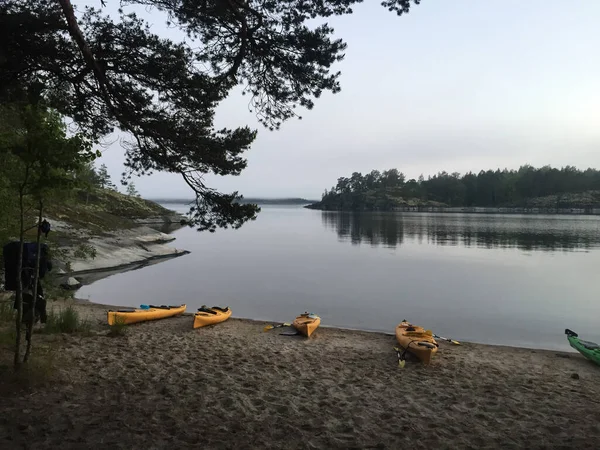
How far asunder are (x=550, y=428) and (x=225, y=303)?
13981 millimetres

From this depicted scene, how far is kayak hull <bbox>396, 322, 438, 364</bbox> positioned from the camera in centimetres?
861

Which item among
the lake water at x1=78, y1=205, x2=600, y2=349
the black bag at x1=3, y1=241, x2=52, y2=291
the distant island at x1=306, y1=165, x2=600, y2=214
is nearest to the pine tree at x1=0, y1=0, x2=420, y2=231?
the black bag at x1=3, y1=241, x2=52, y2=291

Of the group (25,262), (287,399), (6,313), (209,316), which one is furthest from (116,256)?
(287,399)

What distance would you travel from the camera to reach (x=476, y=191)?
543 ft

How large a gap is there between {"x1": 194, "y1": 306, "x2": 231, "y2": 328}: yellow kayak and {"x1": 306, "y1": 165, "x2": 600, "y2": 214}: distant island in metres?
140

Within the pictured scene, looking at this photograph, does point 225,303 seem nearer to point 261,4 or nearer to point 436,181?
point 261,4

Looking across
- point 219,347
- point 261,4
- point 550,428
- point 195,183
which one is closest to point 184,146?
point 195,183

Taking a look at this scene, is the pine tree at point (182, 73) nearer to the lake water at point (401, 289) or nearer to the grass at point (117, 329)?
the grass at point (117, 329)

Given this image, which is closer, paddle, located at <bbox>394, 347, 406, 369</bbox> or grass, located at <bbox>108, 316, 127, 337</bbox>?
paddle, located at <bbox>394, 347, 406, 369</bbox>

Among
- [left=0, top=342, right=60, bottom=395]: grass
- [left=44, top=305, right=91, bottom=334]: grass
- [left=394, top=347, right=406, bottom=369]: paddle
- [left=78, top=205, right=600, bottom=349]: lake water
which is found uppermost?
[left=0, top=342, right=60, bottom=395]: grass

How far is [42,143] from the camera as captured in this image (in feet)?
15.9

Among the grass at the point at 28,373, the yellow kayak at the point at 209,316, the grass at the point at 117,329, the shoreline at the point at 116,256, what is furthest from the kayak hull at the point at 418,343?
the shoreline at the point at 116,256

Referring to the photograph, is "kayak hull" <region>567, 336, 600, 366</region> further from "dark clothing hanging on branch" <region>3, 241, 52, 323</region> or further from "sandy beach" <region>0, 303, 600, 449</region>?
"dark clothing hanging on branch" <region>3, 241, 52, 323</region>

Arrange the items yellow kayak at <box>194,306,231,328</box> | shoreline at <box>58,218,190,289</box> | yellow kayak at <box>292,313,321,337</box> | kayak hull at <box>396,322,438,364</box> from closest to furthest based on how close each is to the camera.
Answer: kayak hull at <box>396,322,438,364</box> → yellow kayak at <box>292,313,321,337</box> → yellow kayak at <box>194,306,231,328</box> → shoreline at <box>58,218,190,289</box>
